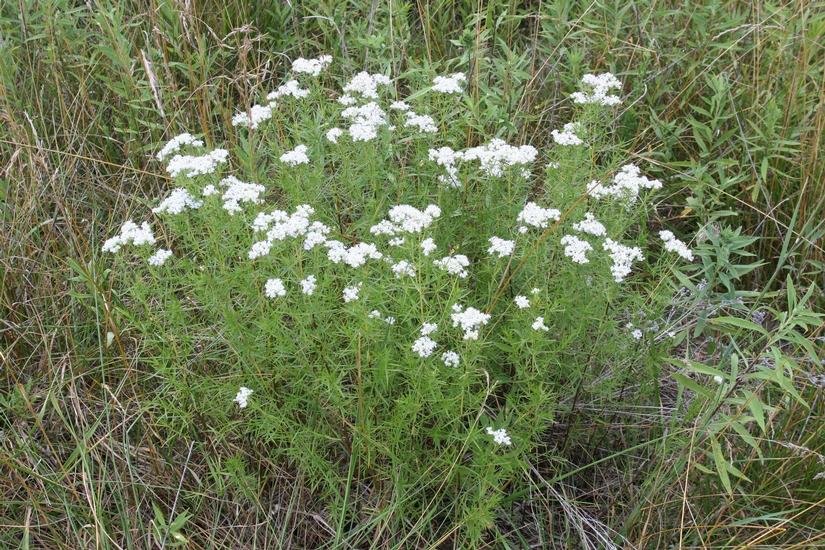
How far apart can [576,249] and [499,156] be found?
21.3 inches

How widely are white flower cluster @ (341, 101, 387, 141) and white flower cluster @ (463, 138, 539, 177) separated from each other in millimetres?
402

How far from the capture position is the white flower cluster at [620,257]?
2.63m

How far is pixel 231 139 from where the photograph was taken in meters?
3.85

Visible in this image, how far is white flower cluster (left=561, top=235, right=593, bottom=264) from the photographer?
2.67 meters

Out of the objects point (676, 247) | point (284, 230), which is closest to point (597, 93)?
point (676, 247)

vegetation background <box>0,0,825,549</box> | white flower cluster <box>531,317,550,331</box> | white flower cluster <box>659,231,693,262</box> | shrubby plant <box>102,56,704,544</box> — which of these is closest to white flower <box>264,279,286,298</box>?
shrubby plant <box>102,56,704,544</box>

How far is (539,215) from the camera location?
2.79 m

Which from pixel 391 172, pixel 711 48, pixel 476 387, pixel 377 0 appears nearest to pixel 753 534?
pixel 476 387

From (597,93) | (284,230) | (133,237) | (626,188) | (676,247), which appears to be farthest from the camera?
(597,93)

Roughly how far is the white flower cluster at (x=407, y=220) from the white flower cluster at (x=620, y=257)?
663 millimetres

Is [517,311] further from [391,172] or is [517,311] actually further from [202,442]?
[202,442]

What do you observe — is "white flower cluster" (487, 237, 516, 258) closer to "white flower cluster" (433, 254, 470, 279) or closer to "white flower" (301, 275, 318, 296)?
"white flower cluster" (433, 254, 470, 279)

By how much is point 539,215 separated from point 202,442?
1754 millimetres

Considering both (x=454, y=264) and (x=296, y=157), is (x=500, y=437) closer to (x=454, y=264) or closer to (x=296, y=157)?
(x=454, y=264)
